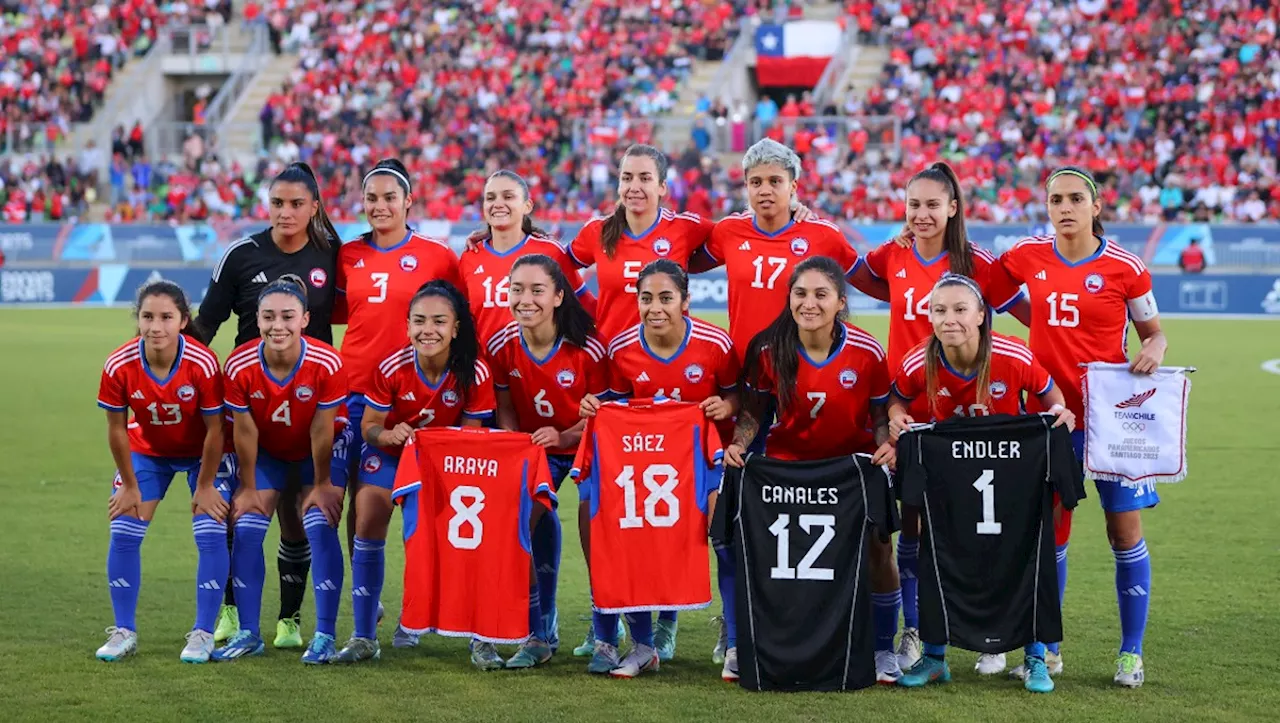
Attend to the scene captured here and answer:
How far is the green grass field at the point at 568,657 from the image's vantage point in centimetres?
568

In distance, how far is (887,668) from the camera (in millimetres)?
6125

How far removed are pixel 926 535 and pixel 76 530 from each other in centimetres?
570

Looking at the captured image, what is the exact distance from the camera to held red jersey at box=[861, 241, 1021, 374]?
6.50 metres

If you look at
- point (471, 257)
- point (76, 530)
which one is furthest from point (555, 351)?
point (76, 530)

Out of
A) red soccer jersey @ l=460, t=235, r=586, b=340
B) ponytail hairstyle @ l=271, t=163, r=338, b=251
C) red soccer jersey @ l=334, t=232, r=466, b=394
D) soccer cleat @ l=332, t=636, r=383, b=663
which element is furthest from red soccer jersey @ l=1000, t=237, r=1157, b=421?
ponytail hairstyle @ l=271, t=163, r=338, b=251

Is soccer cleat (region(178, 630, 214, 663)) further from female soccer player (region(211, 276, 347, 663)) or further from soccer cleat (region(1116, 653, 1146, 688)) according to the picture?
soccer cleat (region(1116, 653, 1146, 688))

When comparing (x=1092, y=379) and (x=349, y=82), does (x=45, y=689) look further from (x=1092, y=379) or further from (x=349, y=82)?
(x=349, y=82)

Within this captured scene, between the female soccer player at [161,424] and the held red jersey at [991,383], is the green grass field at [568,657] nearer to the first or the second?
the female soccer player at [161,424]

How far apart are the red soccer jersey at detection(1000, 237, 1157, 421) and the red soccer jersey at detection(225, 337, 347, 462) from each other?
292 cm

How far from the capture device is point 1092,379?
20.0 ft

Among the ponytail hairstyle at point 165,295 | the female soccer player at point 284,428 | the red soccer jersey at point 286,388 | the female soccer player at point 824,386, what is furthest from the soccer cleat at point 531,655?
the ponytail hairstyle at point 165,295

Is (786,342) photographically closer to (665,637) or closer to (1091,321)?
(1091,321)

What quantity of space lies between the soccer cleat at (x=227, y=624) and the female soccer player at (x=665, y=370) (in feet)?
5.56

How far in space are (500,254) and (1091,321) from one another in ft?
8.90
